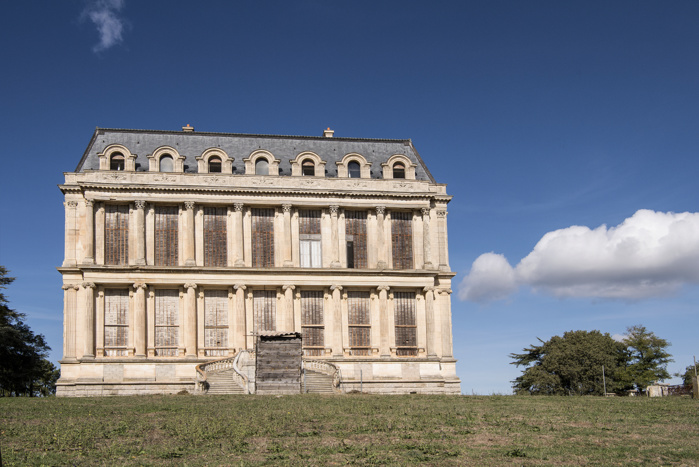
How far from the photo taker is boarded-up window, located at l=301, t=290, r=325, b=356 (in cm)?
5700

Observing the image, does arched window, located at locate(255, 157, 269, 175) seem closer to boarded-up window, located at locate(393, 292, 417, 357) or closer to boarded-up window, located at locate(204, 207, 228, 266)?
boarded-up window, located at locate(204, 207, 228, 266)

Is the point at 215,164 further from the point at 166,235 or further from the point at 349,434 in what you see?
the point at 349,434

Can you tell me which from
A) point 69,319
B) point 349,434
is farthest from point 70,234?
point 349,434

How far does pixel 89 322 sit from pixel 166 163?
13.3m

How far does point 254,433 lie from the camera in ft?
74.0

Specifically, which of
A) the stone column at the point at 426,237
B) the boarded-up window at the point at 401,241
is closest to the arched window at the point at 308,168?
the boarded-up window at the point at 401,241

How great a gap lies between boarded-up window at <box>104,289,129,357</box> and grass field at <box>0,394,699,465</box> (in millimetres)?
22876

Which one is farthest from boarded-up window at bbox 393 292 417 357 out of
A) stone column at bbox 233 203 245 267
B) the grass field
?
the grass field

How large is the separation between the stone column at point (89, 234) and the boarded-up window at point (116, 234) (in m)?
0.92

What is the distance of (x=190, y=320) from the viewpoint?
2167 inches

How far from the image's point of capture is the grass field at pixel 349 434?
18.8 meters

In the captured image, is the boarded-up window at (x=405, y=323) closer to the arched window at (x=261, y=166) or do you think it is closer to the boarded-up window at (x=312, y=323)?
the boarded-up window at (x=312, y=323)

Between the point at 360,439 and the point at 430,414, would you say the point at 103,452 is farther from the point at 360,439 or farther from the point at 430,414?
the point at 430,414

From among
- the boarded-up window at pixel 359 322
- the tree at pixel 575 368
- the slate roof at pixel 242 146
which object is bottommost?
the tree at pixel 575 368
